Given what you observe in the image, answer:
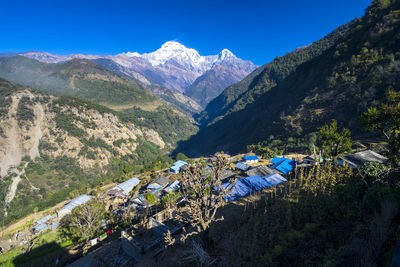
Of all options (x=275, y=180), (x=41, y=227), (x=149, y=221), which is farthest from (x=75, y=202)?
(x=275, y=180)

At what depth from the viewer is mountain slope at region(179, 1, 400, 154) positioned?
48.7 metres

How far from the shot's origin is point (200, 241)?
916 centimetres

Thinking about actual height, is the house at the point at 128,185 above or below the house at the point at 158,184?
below

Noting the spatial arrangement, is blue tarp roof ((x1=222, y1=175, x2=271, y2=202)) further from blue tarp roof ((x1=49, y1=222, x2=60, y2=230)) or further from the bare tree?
blue tarp roof ((x1=49, y1=222, x2=60, y2=230))

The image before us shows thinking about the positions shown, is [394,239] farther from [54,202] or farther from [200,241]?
[54,202]

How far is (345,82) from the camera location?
58.2 m

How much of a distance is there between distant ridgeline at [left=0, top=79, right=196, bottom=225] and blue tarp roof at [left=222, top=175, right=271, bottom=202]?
159ft

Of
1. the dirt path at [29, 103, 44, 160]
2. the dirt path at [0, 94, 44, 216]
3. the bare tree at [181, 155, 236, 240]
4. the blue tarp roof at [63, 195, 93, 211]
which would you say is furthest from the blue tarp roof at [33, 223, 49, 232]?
the dirt path at [29, 103, 44, 160]

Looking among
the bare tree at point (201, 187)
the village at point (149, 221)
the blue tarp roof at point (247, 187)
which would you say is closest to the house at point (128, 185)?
the village at point (149, 221)

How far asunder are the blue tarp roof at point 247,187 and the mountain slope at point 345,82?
40413 millimetres

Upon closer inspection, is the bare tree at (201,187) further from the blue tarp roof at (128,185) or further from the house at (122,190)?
the blue tarp roof at (128,185)

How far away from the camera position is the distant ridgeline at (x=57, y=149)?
6700 centimetres

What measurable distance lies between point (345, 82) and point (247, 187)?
61.6 metres

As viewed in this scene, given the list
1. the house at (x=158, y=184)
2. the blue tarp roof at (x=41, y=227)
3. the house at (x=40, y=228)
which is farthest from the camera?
the house at (x=158, y=184)
